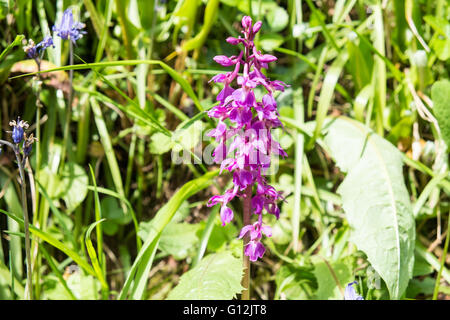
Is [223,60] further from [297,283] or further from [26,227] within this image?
[297,283]

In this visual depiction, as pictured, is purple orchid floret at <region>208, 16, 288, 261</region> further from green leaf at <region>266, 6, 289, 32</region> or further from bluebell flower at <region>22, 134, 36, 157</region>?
green leaf at <region>266, 6, 289, 32</region>

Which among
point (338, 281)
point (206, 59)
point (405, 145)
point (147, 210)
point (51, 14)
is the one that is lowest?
point (338, 281)

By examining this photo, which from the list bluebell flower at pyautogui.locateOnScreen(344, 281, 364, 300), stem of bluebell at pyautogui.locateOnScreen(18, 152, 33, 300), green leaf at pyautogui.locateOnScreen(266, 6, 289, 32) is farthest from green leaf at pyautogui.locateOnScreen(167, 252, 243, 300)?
green leaf at pyautogui.locateOnScreen(266, 6, 289, 32)

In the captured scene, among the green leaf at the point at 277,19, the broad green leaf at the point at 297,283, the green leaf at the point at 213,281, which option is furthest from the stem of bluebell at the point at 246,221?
the green leaf at the point at 277,19

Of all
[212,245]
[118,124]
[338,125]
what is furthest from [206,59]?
[212,245]

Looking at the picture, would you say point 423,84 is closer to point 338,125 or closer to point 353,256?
point 338,125

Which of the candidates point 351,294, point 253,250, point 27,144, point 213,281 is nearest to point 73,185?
point 27,144
